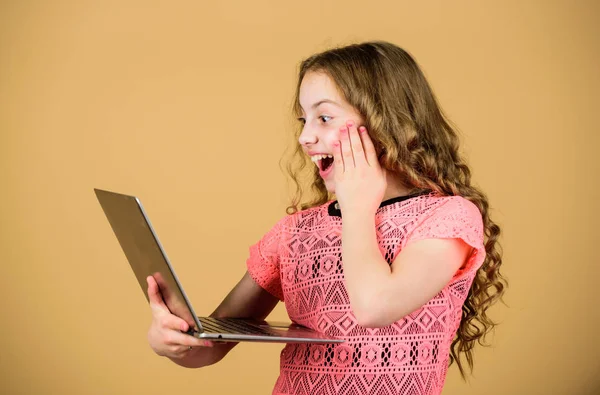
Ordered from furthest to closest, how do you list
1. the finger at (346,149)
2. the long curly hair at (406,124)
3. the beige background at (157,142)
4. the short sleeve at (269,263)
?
the beige background at (157,142)
the short sleeve at (269,263)
the long curly hair at (406,124)
the finger at (346,149)

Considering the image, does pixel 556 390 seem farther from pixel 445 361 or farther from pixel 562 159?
pixel 445 361

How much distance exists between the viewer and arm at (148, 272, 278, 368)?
134 centimetres

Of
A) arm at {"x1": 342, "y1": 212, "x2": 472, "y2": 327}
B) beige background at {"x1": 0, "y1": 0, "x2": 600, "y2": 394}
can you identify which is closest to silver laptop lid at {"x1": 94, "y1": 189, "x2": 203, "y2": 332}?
arm at {"x1": 342, "y1": 212, "x2": 472, "y2": 327}

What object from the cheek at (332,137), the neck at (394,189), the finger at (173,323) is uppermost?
the cheek at (332,137)

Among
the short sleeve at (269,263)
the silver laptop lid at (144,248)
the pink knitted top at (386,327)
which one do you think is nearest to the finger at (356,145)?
the pink knitted top at (386,327)

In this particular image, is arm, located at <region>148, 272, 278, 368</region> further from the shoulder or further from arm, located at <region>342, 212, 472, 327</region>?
the shoulder

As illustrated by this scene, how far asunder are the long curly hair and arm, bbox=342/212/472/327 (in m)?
0.22

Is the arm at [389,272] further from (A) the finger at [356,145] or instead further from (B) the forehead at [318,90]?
(B) the forehead at [318,90]

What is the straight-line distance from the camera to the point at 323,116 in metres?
1.50

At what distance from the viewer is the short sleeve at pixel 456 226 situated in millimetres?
1319

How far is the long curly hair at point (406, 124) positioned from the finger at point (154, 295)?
1.55 feet

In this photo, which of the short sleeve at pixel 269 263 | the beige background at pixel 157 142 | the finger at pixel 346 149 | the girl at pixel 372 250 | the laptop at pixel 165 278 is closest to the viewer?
the laptop at pixel 165 278

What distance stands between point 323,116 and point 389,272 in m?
0.36

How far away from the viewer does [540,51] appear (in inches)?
121
